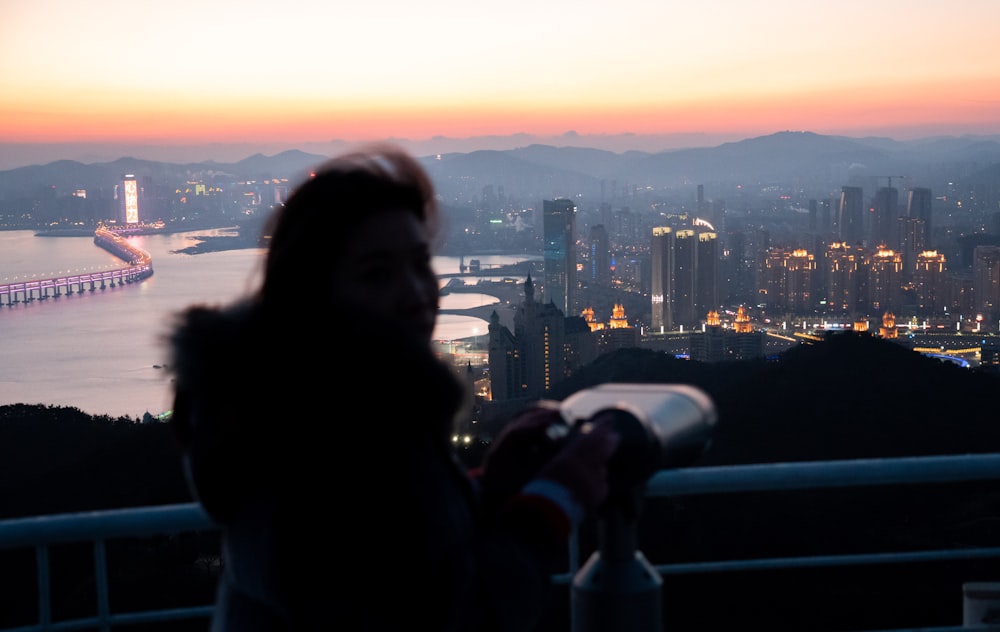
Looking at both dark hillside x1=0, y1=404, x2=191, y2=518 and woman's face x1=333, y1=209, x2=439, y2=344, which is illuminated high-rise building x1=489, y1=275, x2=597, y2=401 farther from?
woman's face x1=333, y1=209, x2=439, y2=344

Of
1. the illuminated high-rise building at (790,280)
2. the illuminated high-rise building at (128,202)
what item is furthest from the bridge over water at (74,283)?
the illuminated high-rise building at (790,280)

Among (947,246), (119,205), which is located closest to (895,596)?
(119,205)

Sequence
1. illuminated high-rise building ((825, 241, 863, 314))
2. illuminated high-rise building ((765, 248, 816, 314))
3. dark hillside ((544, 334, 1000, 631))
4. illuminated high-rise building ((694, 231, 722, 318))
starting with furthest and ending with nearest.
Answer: illuminated high-rise building ((694, 231, 722, 318)), illuminated high-rise building ((765, 248, 816, 314)), illuminated high-rise building ((825, 241, 863, 314)), dark hillside ((544, 334, 1000, 631))

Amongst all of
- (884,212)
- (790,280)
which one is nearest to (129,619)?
(790,280)

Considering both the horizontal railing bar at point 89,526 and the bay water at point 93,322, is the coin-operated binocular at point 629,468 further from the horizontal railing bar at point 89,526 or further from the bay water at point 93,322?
the bay water at point 93,322

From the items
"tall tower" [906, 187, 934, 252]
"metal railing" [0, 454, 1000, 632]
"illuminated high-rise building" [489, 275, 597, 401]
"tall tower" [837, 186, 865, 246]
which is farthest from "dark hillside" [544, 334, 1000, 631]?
"tall tower" [837, 186, 865, 246]

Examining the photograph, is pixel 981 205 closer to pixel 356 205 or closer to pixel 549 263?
pixel 549 263
